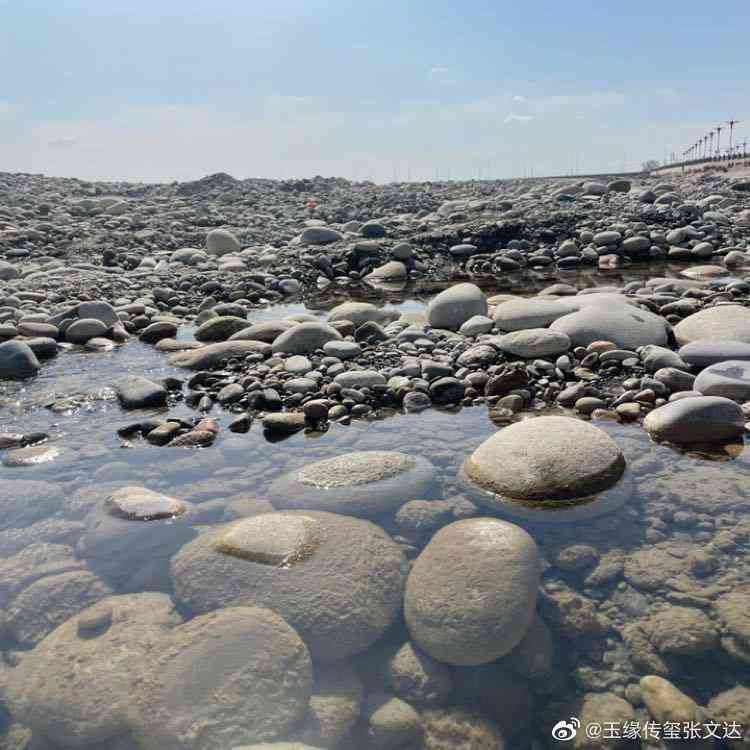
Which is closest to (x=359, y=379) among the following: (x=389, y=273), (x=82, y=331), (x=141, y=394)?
(x=141, y=394)

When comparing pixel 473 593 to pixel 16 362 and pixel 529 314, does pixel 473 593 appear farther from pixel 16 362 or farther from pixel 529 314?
pixel 16 362

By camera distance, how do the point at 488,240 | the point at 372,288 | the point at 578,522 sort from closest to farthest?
the point at 578,522 < the point at 372,288 < the point at 488,240

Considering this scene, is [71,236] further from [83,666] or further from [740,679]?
[740,679]

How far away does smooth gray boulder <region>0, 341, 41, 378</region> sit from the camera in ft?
21.7

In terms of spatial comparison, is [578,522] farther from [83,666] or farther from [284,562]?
[83,666]

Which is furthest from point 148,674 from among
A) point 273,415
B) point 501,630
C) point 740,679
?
point 273,415

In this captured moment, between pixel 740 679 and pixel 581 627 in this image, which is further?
pixel 581 627

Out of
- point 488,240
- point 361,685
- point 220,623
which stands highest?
point 488,240

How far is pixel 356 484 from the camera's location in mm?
3879

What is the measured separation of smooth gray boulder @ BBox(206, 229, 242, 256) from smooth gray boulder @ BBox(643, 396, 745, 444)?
39.8 ft

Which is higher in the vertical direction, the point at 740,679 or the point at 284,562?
the point at 284,562

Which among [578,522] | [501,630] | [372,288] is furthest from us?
[372,288]

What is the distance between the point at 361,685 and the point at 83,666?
110cm

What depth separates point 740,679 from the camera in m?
2.45
